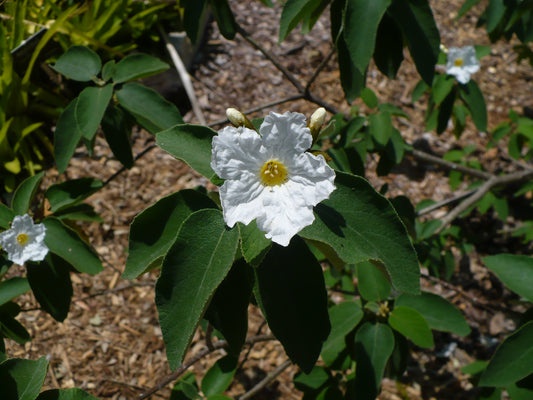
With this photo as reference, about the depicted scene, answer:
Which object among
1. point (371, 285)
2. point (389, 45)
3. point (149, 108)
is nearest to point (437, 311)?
point (371, 285)

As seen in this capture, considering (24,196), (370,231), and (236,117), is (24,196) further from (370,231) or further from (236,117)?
(370,231)

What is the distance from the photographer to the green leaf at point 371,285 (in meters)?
1.88

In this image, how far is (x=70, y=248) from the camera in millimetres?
1784

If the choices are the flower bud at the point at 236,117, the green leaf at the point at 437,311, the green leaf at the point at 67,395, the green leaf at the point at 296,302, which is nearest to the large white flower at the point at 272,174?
the flower bud at the point at 236,117

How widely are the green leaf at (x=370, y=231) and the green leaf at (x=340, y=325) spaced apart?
69cm

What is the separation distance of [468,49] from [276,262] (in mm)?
2134

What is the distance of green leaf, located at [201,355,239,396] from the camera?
1.93 meters

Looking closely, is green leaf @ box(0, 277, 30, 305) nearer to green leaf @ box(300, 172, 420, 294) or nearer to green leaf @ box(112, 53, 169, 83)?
green leaf @ box(112, 53, 169, 83)

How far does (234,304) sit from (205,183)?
2160mm

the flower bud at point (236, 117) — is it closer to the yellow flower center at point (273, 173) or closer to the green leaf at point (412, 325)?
the yellow flower center at point (273, 173)

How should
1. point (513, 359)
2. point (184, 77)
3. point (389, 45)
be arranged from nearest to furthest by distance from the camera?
point (513, 359) < point (389, 45) < point (184, 77)

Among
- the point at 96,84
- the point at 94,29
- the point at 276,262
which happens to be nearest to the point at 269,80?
the point at 94,29

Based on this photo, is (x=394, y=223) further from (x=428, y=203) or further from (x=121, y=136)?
(x=428, y=203)

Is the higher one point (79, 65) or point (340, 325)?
point (79, 65)
